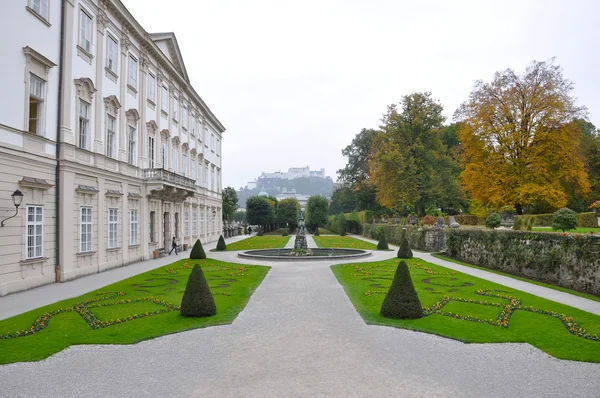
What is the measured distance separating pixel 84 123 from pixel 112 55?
5.05 metres

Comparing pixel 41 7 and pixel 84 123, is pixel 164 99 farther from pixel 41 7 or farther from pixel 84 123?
pixel 41 7

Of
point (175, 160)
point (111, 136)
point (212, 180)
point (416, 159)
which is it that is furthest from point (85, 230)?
point (416, 159)

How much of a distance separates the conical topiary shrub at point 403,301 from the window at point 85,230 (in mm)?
14444

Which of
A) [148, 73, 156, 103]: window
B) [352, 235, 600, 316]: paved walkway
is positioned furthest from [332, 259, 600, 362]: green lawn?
[148, 73, 156, 103]: window

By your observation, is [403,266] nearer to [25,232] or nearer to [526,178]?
[25,232]

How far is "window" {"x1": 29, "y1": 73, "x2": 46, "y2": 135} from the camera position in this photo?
617 inches

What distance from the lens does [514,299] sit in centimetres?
1274

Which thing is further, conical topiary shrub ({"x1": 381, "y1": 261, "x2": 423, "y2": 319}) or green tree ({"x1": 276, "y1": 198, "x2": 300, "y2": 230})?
green tree ({"x1": 276, "y1": 198, "x2": 300, "y2": 230})

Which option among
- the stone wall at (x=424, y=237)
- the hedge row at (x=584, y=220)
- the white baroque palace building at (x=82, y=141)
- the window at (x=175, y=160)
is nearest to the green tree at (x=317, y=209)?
the stone wall at (x=424, y=237)

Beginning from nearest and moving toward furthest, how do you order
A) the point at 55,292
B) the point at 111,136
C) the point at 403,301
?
1. the point at 403,301
2. the point at 55,292
3. the point at 111,136

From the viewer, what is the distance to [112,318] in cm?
1050

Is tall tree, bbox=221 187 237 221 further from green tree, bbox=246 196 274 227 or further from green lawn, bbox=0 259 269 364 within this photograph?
green lawn, bbox=0 259 269 364

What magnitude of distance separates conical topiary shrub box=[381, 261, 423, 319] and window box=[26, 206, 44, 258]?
13.1m

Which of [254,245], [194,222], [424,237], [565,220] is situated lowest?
[254,245]
